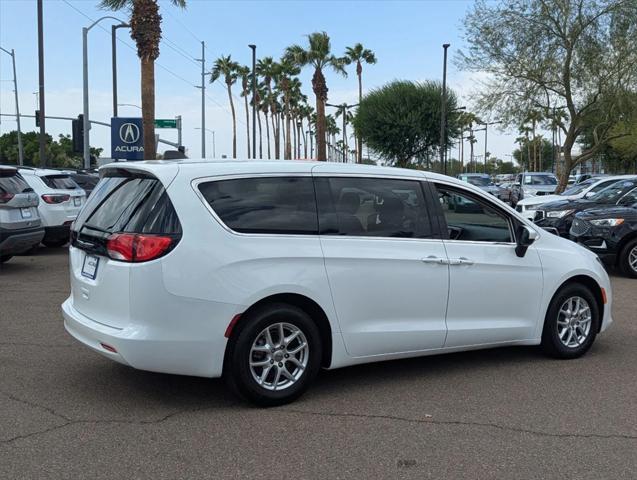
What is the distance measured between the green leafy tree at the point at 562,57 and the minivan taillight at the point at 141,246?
23.7 m

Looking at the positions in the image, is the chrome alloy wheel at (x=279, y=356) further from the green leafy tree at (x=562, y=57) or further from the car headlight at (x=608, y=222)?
the green leafy tree at (x=562, y=57)

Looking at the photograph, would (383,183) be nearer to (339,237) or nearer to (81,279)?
(339,237)

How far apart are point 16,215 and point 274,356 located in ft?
25.5

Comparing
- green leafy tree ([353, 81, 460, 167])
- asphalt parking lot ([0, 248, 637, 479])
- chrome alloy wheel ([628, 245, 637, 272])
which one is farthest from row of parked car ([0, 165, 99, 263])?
green leafy tree ([353, 81, 460, 167])

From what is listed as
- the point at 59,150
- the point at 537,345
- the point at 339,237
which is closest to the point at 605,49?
the point at 537,345

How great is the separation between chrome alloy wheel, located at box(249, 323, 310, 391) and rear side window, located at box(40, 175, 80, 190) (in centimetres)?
1067

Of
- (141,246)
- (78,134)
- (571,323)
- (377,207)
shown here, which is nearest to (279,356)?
(141,246)

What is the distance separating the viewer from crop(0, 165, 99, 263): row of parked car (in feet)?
35.5

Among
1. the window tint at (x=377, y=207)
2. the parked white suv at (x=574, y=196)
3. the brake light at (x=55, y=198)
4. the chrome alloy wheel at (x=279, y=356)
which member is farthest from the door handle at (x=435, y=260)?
the parked white suv at (x=574, y=196)

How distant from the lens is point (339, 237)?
506 cm

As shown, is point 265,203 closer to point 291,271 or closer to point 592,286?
point 291,271

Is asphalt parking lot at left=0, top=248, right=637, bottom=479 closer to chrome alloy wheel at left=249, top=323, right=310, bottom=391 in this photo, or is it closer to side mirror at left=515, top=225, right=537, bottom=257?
chrome alloy wheel at left=249, top=323, right=310, bottom=391

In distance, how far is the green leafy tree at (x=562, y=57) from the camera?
2481 cm

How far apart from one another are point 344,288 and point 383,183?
994 mm
